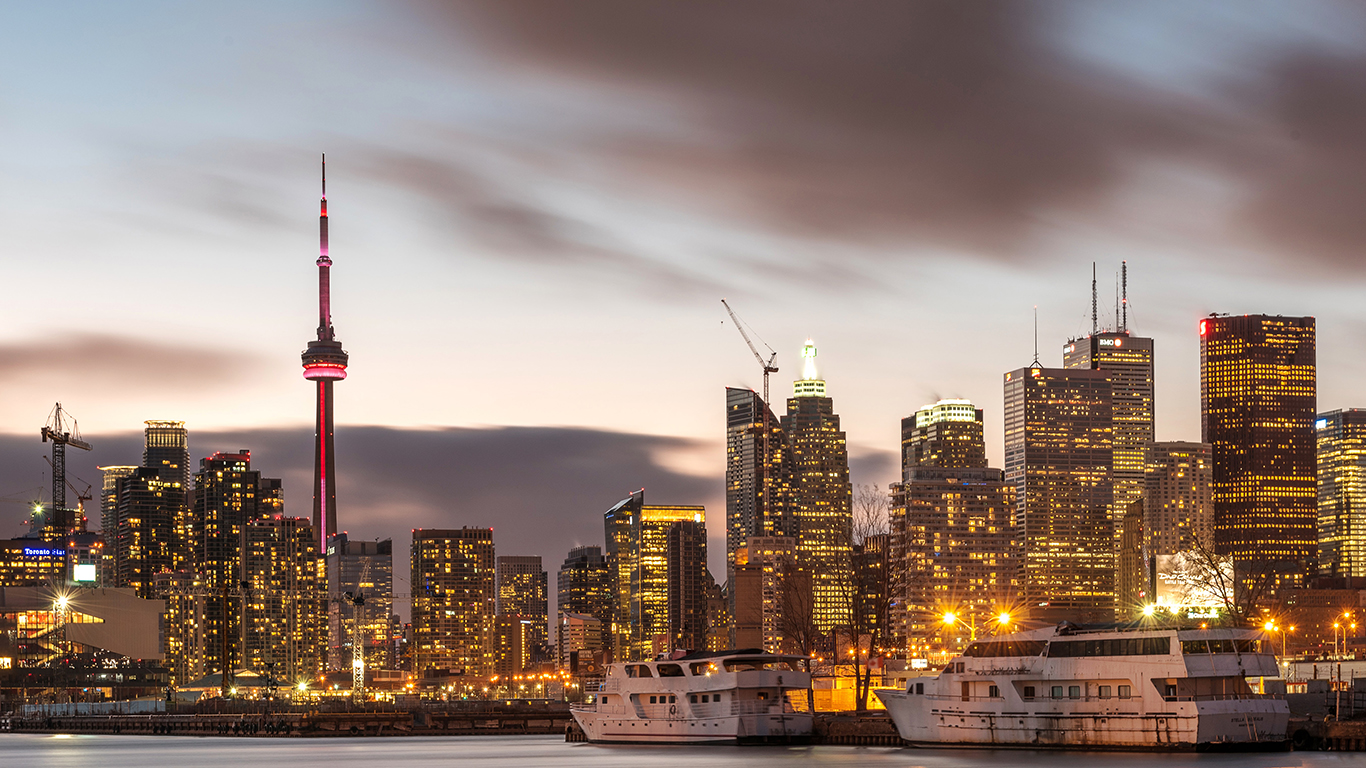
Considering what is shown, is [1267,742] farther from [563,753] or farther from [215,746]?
[215,746]

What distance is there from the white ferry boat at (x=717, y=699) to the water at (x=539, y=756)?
1.38 metres

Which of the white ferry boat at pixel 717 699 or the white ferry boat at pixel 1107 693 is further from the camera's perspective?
the white ferry boat at pixel 717 699

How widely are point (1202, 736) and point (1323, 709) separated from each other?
834 inches

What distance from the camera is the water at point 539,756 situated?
104125mm

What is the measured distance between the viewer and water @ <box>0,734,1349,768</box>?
10412 centimetres

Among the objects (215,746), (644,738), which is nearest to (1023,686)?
(644,738)

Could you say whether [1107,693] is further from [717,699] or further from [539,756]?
[539,756]

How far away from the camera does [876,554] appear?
17512 cm

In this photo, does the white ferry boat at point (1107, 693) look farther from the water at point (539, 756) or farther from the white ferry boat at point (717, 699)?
the white ferry boat at point (717, 699)

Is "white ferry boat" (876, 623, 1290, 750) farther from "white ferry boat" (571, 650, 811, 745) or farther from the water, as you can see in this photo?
"white ferry boat" (571, 650, 811, 745)

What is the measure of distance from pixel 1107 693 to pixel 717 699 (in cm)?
3200

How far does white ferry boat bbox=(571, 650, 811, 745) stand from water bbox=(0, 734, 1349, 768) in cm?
138

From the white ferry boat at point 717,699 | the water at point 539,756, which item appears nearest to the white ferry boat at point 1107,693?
the water at point 539,756

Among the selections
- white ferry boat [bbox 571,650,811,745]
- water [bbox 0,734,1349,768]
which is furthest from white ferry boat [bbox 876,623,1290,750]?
white ferry boat [bbox 571,650,811,745]
